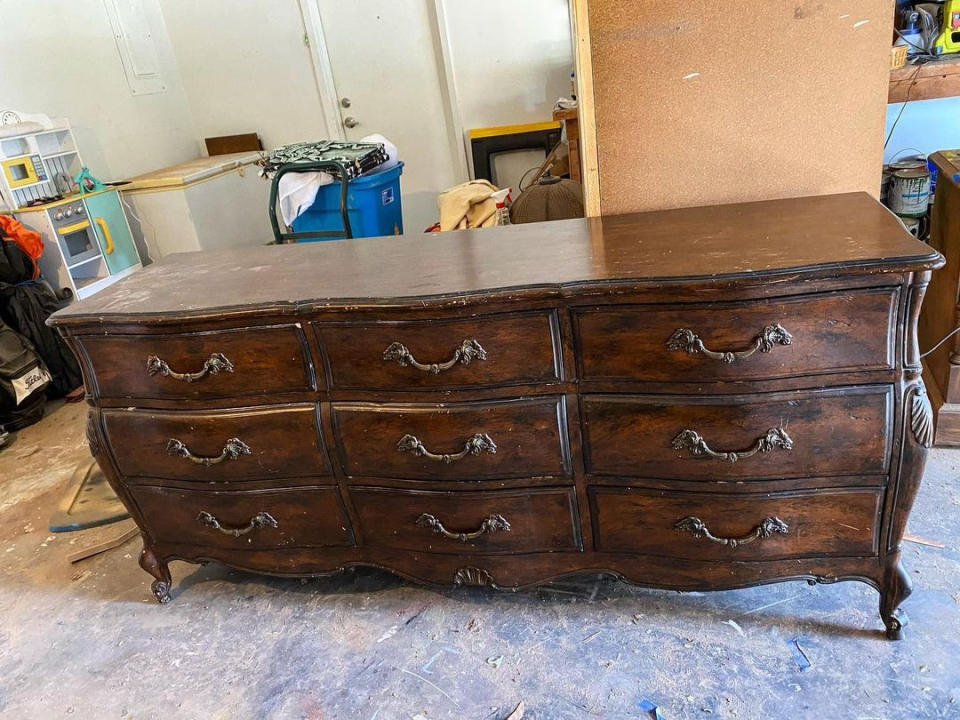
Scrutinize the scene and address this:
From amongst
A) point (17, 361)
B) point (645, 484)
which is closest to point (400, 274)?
point (645, 484)

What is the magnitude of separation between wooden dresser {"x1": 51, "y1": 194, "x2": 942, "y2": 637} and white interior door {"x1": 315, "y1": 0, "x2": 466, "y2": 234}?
3.24 metres

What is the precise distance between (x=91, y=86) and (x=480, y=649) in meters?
4.14

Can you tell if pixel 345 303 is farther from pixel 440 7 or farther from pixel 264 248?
pixel 440 7

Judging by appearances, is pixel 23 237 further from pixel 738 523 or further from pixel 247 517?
pixel 738 523

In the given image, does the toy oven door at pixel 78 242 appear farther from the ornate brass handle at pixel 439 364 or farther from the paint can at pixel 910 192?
the paint can at pixel 910 192

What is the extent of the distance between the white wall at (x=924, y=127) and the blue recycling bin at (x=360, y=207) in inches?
88.2

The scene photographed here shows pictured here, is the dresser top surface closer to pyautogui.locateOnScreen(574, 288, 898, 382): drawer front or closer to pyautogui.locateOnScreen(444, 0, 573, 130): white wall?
pyautogui.locateOnScreen(574, 288, 898, 382): drawer front

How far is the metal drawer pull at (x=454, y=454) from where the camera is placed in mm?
1462

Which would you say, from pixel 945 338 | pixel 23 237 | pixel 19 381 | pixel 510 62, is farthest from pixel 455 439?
pixel 510 62

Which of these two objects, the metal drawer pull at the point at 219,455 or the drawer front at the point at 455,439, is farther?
the metal drawer pull at the point at 219,455

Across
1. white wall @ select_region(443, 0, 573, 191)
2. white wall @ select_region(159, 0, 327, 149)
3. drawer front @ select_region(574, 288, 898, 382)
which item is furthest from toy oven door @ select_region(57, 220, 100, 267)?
drawer front @ select_region(574, 288, 898, 382)

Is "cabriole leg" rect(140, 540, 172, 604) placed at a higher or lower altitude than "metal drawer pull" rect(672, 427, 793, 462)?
lower

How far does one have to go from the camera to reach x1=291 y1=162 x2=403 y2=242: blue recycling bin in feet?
11.0

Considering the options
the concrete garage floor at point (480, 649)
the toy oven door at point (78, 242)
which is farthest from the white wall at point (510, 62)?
the concrete garage floor at point (480, 649)
